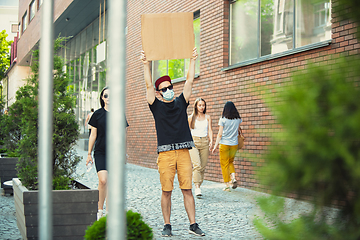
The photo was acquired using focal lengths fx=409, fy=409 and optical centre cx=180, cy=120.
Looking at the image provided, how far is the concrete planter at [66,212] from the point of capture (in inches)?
168

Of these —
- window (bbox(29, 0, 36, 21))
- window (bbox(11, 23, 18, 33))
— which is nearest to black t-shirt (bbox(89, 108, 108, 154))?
window (bbox(29, 0, 36, 21))

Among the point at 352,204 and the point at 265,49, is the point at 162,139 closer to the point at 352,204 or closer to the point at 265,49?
the point at 352,204

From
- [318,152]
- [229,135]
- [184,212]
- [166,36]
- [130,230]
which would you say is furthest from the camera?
[229,135]

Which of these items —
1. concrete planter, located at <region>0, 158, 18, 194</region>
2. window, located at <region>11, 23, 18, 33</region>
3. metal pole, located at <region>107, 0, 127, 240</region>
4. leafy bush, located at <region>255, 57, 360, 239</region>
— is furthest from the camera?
window, located at <region>11, 23, 18, 33</region>

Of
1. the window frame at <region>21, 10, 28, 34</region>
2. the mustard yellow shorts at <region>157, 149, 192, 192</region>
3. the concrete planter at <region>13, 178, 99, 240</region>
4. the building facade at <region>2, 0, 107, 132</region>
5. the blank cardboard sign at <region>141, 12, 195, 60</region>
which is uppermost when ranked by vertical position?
the window frame at <region>21, 10, 28, 34</region>

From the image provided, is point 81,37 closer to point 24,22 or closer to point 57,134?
point 24,22

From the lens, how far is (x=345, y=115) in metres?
1.18

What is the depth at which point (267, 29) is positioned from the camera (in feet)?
29.4

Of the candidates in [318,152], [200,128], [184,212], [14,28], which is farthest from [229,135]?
[14,28]

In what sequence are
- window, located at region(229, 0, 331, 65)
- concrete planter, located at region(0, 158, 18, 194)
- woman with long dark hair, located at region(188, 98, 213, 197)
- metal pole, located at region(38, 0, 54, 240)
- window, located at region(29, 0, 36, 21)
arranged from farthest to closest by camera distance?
window, located at region(29, 0, 36, 21) < concrete planter, located at region(0, 158, 18, 194) < woman with long dark hair, located at region(188, 98, 213, 197) < window, located at region(229, 0, 331, 65) < metal pole, located at region(38, 0, 54, 240)

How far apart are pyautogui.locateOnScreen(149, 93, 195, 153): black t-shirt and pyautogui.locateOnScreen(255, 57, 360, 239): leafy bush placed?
144 inches

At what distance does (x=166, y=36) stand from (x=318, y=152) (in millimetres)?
2946

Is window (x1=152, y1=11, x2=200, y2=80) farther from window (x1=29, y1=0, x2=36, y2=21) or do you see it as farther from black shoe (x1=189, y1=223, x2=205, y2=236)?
window (x1=29, y1=0, x2=36, y2=21)

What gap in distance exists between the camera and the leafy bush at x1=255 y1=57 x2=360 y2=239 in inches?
46.6
